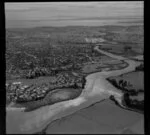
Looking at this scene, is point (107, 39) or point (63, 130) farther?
point (107, 39)

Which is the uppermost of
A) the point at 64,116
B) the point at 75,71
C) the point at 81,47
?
the point at 81,47

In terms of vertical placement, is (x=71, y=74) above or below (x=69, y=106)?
above

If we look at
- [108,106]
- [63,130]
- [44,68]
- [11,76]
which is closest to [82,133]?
[63,130]

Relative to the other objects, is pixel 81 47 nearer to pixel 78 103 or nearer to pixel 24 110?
pixel 78 103

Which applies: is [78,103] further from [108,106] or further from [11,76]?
[11,76]

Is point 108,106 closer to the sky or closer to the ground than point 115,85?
closer to the ground

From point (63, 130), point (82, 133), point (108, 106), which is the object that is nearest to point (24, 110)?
point (63, 130)
